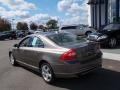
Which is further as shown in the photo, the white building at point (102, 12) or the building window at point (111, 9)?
the building window at point (111, 9)

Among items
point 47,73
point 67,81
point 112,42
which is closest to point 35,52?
point 47,73

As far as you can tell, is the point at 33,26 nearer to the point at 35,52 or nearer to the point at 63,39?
the point at 35,52

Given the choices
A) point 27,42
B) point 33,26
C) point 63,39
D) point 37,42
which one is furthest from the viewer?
point 33,26

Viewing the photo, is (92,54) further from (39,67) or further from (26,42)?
(26,42)

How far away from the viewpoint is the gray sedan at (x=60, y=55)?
5.80 meters

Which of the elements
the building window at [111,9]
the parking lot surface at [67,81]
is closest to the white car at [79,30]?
the building window at [111,9]

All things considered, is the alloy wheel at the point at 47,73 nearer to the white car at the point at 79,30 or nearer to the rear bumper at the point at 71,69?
the rear bumper at the point at 71,69

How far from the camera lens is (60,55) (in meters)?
5.90

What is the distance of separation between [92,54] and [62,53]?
1022mm

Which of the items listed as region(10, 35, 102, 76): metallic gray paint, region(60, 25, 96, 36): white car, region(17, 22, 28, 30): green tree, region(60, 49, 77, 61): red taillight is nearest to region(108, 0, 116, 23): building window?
region(60, 25, 96, 36): white car

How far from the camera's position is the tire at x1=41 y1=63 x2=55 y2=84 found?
6301 millimetres

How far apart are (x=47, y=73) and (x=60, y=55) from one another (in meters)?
0.95

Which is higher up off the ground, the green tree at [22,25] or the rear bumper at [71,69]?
the green tree at [22,25]

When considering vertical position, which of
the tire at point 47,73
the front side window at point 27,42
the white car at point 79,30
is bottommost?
the tire at point 47,73
